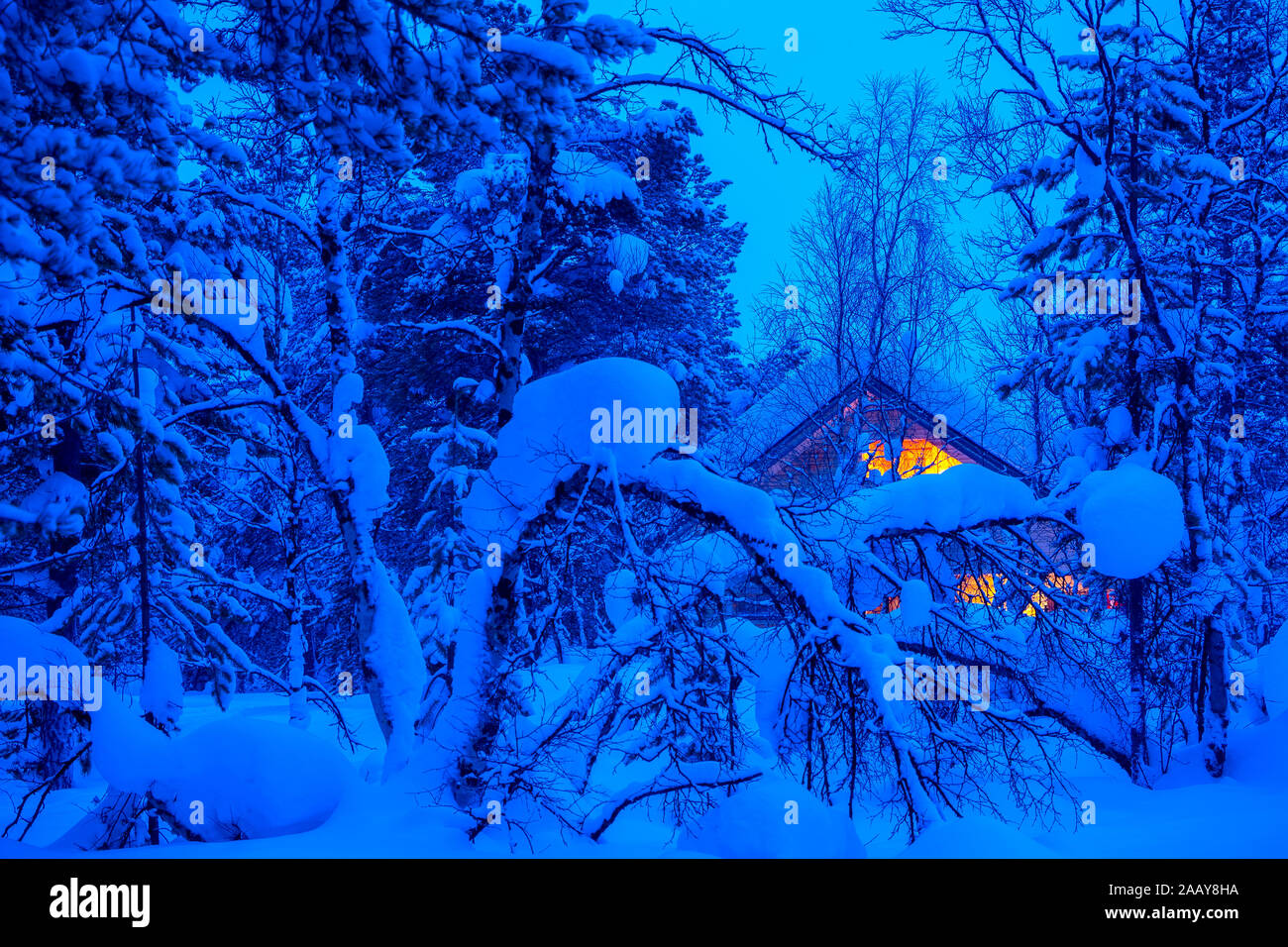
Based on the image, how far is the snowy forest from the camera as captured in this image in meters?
5.38

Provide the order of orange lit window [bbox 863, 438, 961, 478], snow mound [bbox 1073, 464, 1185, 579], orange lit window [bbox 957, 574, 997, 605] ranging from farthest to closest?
orange lit window [bbox 863, 438, 961, 478], orange lit window [bbox 957, 574, 997, 605], snow mound [bbox 1073, 464, 1185, 579]

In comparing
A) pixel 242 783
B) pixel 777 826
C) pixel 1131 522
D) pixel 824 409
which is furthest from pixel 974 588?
pixel 824 409

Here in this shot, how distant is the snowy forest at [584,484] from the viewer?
5.38 metres

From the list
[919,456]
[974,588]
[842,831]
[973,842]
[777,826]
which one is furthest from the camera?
[919,456]

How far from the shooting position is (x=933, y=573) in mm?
6930

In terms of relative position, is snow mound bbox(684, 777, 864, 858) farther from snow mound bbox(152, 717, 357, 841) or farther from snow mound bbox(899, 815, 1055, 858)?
snow mound bbox(152, 717, 357, 841)

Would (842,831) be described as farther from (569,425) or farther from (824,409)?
(824,409)

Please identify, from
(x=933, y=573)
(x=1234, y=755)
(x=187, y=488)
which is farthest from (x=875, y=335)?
(x=187, y=488)

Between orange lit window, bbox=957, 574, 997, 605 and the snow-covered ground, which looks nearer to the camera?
the snow-covered ground

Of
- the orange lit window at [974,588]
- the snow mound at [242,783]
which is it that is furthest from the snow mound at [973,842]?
the snow mound at [242,783]

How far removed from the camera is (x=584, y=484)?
6.06 meters

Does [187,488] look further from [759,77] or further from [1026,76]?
[1026,76]

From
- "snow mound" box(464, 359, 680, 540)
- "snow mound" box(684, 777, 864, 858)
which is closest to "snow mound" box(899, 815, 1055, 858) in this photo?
"snow mound" box(684, 777, 864, 858)
